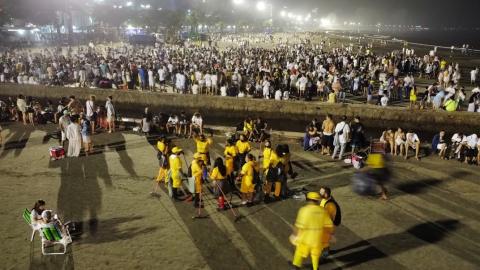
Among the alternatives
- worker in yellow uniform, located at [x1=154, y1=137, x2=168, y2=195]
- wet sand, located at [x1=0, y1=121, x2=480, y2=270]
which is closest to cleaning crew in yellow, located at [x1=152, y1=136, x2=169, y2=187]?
worker in yellow uniform, located at [x1=154, y1=137, x2=168, y2=195]

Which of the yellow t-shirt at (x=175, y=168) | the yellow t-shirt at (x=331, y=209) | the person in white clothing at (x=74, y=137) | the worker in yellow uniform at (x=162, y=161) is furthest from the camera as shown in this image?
the person in white clothing at (x=74, y=137)

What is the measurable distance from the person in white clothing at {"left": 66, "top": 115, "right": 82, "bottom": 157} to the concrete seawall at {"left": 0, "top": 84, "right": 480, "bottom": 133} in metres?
Answer: 10.7

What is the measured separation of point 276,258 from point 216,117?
16412mm

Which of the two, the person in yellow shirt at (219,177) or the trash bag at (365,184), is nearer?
the person in yellow shirt at (219,177)

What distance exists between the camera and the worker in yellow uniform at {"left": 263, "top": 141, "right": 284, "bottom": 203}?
Result: 10.5 m

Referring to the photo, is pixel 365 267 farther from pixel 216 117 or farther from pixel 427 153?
pixel 216 117

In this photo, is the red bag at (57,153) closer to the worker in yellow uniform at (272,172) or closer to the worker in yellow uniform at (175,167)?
the worker in yellow uniform at (175,167)

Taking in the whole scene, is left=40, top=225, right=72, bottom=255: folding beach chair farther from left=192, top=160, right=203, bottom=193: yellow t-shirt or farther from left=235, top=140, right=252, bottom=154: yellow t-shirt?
left=235, top=140, right=252, bottom=154: yellow t-shirt

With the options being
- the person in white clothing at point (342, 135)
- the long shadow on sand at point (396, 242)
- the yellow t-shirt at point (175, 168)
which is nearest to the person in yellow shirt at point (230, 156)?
A: the yellow t-shirt at point (175, 168)

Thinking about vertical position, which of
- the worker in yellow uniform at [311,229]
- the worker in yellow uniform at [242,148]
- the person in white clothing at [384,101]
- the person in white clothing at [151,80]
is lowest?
the worker in yellow uniform at [311,229]

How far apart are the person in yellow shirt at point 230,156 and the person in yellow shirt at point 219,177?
3.24 ft

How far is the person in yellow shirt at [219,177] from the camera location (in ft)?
32.4

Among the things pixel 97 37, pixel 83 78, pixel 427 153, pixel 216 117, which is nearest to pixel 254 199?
pixel 427 153

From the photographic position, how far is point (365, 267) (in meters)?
7.84
